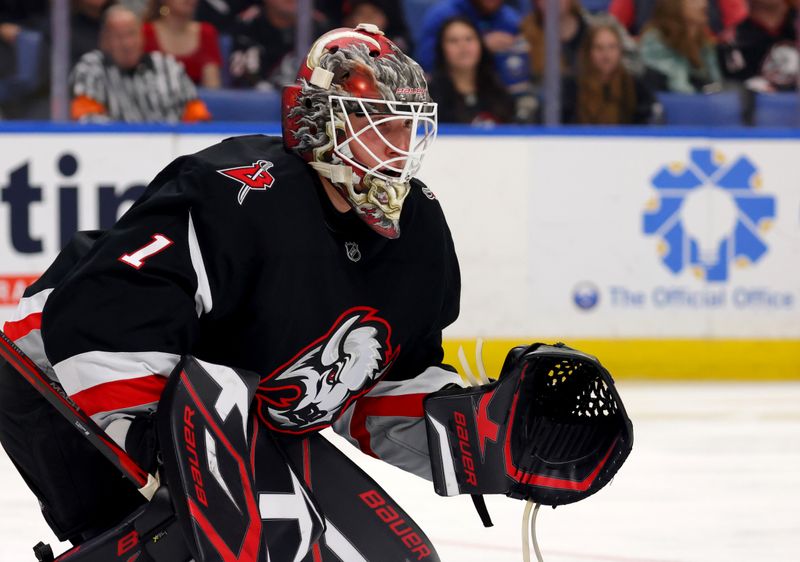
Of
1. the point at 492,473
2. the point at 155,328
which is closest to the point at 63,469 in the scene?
the point at 155,328

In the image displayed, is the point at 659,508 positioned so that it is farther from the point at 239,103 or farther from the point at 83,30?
the point at 83,30

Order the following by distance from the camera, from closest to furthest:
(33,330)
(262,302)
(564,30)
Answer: (262,302) → (33,330) → (564,30)

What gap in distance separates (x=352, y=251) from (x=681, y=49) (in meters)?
3.73

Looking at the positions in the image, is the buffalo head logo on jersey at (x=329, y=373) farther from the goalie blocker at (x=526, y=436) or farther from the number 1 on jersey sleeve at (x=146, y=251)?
the number 1 on jersey sleeve at (x=146, y=251)

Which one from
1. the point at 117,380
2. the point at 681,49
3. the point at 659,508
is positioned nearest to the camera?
the point at 117,380

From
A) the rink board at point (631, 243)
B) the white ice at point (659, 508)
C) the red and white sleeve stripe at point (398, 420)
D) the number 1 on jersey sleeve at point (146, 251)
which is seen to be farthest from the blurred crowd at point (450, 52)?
the number 1 on jersey sleeve at point (146, 251)

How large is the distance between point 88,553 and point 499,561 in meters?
1.08

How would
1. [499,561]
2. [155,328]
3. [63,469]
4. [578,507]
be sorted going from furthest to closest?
[578,507], [499,561], [63,469], [155,328]

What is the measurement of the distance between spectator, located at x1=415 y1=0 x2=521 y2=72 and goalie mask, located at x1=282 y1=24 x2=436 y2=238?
324 centimetres

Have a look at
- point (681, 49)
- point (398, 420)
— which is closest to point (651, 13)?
point (681, 49)

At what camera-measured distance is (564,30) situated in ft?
17.3

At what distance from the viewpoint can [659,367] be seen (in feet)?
16.8

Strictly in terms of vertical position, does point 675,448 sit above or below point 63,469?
below

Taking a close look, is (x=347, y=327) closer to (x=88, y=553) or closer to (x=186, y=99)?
(x=88, y=553)
